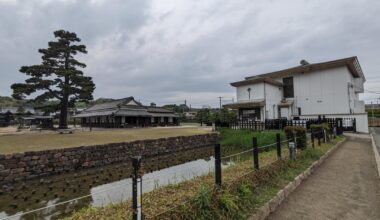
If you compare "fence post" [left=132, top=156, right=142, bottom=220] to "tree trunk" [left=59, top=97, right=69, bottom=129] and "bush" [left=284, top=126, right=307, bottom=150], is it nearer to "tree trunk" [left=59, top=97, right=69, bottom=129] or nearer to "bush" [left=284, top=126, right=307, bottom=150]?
"bush" [left=284, top=126, right=307, bottom=150]

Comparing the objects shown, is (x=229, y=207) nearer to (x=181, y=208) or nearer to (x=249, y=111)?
(x=181, y=208)

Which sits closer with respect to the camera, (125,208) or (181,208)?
(181,208)

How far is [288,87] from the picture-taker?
26.6 m

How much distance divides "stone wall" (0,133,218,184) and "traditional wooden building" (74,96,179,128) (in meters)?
17.7

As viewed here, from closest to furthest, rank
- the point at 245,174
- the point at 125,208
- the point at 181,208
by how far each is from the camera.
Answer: the point at 181,208 < the point at 125,208 < the point at 245,174

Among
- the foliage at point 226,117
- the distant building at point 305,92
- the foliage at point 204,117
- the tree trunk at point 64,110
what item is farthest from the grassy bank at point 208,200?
the foliage at point 204,117

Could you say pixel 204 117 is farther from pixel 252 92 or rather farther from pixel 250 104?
pixel 250 104

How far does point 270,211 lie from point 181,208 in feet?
5.66

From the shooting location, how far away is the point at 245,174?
4.96 metres

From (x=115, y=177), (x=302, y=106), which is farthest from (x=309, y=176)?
(x=302, y=106)

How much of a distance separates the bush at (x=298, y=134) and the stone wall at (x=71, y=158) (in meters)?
8.50

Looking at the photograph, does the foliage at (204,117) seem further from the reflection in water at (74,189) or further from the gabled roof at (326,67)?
the reflection in water at (74,189)

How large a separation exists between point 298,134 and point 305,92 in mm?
18831

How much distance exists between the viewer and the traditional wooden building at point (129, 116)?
3142 centimetres
